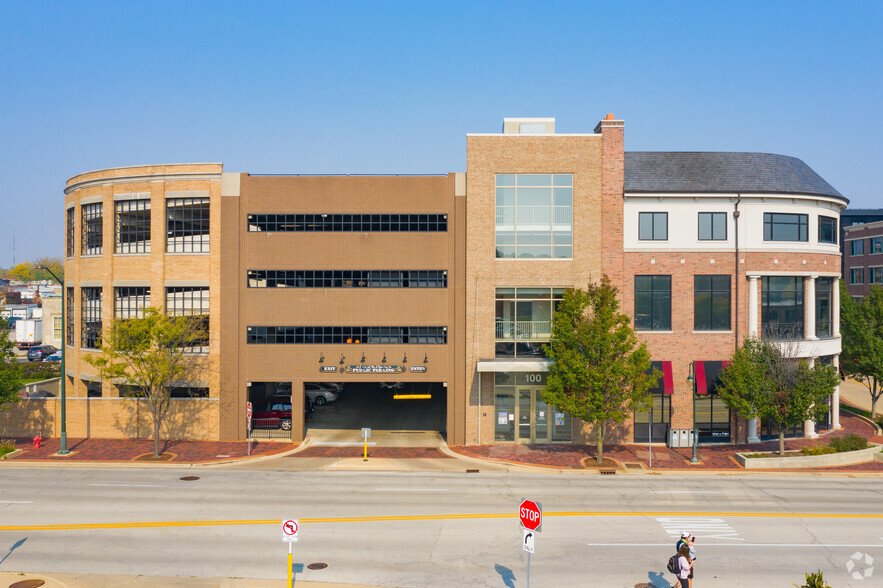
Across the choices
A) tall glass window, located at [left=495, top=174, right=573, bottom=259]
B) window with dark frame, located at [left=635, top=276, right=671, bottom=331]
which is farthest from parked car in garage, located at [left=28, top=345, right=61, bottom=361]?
window with dark frame, located at [left=635, top=276, right=671, bottom=331]

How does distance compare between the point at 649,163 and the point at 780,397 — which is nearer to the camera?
the point at 780,397

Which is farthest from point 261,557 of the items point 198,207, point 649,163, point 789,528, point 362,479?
point 649,163

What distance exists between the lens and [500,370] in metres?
34.1

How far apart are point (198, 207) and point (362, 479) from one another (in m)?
18.3

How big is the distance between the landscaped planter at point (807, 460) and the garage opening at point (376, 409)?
16421 millimetres

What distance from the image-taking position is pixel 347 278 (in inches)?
1417

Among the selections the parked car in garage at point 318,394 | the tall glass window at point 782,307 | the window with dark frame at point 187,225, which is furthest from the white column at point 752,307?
the window with dark frame at point 187,225

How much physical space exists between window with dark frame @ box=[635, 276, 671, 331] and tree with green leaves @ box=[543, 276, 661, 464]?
341 cm

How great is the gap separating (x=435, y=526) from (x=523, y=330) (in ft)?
50.5

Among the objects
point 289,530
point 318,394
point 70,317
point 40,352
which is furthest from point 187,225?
point 40,352

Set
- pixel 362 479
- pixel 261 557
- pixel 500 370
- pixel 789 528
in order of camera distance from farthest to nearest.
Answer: pixel 500 370, pixel 362 479, pixel 789 528, pixel 261 557

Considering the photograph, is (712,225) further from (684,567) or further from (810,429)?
(684,567)

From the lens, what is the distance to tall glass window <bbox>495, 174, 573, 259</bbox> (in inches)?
1398

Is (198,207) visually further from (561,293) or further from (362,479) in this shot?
(561,293)
